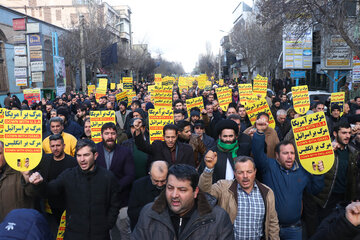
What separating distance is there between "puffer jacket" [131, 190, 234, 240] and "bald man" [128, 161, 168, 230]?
3.10ft

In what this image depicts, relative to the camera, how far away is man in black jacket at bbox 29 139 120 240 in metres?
3.51

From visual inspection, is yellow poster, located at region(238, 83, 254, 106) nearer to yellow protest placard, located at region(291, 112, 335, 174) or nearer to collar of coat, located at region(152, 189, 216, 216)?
yellow protest placard, located at region(291, 112, 335, 174)

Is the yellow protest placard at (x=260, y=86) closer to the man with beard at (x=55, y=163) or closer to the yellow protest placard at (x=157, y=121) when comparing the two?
the yellow protest placard at (x=157, y=121)

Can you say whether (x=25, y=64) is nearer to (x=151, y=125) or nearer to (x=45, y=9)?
(x=151, y=125)

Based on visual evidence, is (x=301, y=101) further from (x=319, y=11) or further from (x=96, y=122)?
(x=319, y=11)

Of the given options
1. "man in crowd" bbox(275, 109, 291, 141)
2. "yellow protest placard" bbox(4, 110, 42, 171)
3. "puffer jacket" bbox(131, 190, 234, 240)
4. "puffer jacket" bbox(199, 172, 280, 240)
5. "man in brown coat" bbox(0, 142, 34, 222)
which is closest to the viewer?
"puffer jacket" bbox(131, 190, 234, 240)

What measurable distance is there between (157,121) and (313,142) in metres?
2.83

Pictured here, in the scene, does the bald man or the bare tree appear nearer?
the bald man

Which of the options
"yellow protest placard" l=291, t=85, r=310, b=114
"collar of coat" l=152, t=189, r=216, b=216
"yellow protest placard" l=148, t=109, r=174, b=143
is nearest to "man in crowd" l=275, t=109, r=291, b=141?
"yellow protest placard" l=291, t=85, r=310, b=114

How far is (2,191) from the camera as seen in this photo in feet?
12.0

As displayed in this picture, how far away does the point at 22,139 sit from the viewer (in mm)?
3965

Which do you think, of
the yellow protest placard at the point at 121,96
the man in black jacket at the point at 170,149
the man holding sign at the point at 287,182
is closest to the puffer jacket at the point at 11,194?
the man in black jacket at the point at 170,149

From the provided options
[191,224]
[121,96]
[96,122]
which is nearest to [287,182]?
[191,224]

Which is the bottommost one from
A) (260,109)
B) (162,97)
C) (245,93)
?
(260,109)
